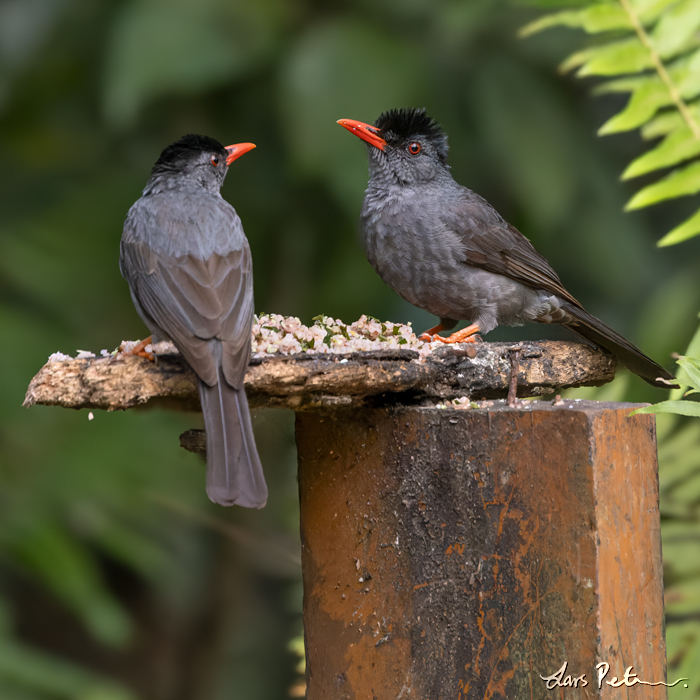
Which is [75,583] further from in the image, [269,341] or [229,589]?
[269,341]

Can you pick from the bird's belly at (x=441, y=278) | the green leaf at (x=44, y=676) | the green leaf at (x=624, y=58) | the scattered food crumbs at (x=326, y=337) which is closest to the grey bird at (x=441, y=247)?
the bird's belly at (x=441, y=278)

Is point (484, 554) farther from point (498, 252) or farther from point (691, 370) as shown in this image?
point (498, 252)

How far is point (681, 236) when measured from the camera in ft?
9.24

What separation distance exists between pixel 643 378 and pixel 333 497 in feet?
4.04

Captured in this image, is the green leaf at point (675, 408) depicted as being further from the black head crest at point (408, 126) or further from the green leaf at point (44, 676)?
the green leaf at point (44, 676)

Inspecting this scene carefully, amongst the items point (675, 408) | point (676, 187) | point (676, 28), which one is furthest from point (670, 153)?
point (675, 408)

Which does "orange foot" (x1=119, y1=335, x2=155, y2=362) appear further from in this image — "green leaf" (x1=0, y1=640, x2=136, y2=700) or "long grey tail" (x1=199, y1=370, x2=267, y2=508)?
"green leaf" (x1=0, y1=640, x2=136, y2=700)

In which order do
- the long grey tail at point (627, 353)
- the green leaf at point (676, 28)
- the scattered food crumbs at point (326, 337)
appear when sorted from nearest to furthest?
the scattered food crumbs at point (326, 337) → the long grey tail at point (627, 353) → the green leaf at point (676, 28)

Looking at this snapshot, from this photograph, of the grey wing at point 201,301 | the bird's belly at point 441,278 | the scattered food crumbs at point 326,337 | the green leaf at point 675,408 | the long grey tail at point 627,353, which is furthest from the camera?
the bird's belly at point 441,278

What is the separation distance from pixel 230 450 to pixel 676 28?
2133 mm

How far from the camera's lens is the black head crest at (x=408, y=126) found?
10.8ft

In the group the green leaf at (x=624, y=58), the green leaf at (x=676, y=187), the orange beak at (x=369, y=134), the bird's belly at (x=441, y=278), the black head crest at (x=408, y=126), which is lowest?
the bird's belly at (x=441, y=278)

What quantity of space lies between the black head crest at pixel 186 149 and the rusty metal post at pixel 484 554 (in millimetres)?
1064

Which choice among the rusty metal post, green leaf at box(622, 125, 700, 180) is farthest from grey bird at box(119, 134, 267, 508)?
green leaf at box(622, 125, 700, 180)
